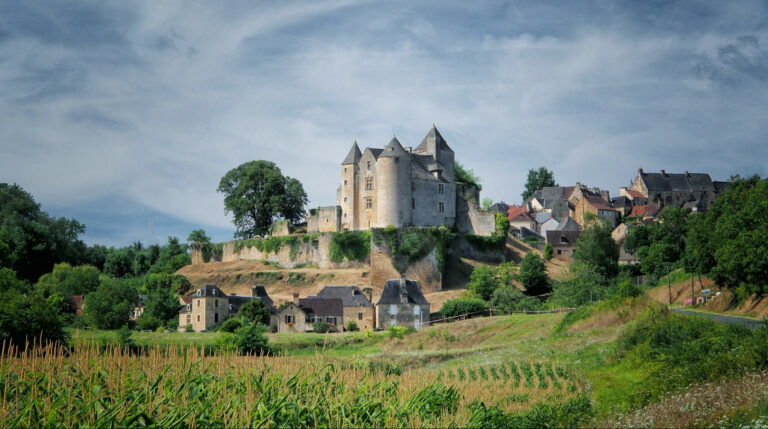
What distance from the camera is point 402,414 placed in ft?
49.8

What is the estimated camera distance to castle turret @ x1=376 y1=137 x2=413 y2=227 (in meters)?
63.5

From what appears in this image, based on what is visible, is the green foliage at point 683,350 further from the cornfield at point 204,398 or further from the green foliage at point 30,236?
the green foliage at point 30,236

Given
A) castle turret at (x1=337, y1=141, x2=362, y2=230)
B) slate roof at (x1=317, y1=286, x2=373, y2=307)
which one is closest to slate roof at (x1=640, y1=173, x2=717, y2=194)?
castle turret at (x1=337, y1=141, x2=362, y2=230)

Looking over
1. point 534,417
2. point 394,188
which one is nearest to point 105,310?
point 394,188

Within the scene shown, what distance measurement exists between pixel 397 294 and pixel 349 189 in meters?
16.1

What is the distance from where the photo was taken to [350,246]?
63.4 meters

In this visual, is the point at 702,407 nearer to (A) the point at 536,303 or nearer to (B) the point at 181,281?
(A) the point at 536,303

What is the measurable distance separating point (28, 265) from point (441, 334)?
4362 centimetres

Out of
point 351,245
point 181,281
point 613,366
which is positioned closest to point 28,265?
point 181,281

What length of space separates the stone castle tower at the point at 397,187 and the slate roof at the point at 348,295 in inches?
386

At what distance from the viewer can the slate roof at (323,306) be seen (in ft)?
172

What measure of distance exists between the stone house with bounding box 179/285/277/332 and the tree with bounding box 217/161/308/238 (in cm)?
2147

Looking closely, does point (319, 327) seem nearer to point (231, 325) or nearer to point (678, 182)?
point (231, 325)

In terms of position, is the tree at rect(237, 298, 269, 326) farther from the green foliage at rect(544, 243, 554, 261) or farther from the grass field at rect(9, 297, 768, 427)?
the green foliage at rect(544, 243, 554, 261)
